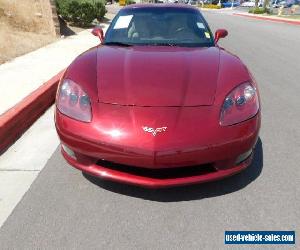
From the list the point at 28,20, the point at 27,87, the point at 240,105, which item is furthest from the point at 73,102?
the point at 28,20

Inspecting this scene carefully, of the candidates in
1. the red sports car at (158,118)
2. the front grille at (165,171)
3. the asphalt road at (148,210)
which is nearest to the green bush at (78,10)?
the red sports car at (158,118)

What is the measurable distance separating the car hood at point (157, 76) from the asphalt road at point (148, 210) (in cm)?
79

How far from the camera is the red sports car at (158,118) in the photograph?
102 inches

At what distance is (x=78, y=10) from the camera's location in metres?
15.2

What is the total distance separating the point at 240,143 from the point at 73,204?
Result: 1427 mm

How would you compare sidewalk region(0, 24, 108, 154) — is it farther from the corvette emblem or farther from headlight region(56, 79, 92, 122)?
the corvette emblem

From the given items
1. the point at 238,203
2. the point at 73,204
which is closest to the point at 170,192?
the point at 238,203

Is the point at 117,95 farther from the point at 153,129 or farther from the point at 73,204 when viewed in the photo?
the point at 73,204

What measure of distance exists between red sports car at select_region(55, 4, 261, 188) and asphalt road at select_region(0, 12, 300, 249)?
0.28 m

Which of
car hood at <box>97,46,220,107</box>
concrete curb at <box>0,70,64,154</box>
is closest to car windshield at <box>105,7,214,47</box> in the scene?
car hood at <box>97,46,220,107</box>

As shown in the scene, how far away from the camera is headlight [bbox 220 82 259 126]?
9.11 feet

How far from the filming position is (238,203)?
2.89 m

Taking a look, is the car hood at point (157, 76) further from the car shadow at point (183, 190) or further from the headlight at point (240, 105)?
the car shadow at point (183, 190)

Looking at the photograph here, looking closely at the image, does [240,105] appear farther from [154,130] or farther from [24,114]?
[24,114]
